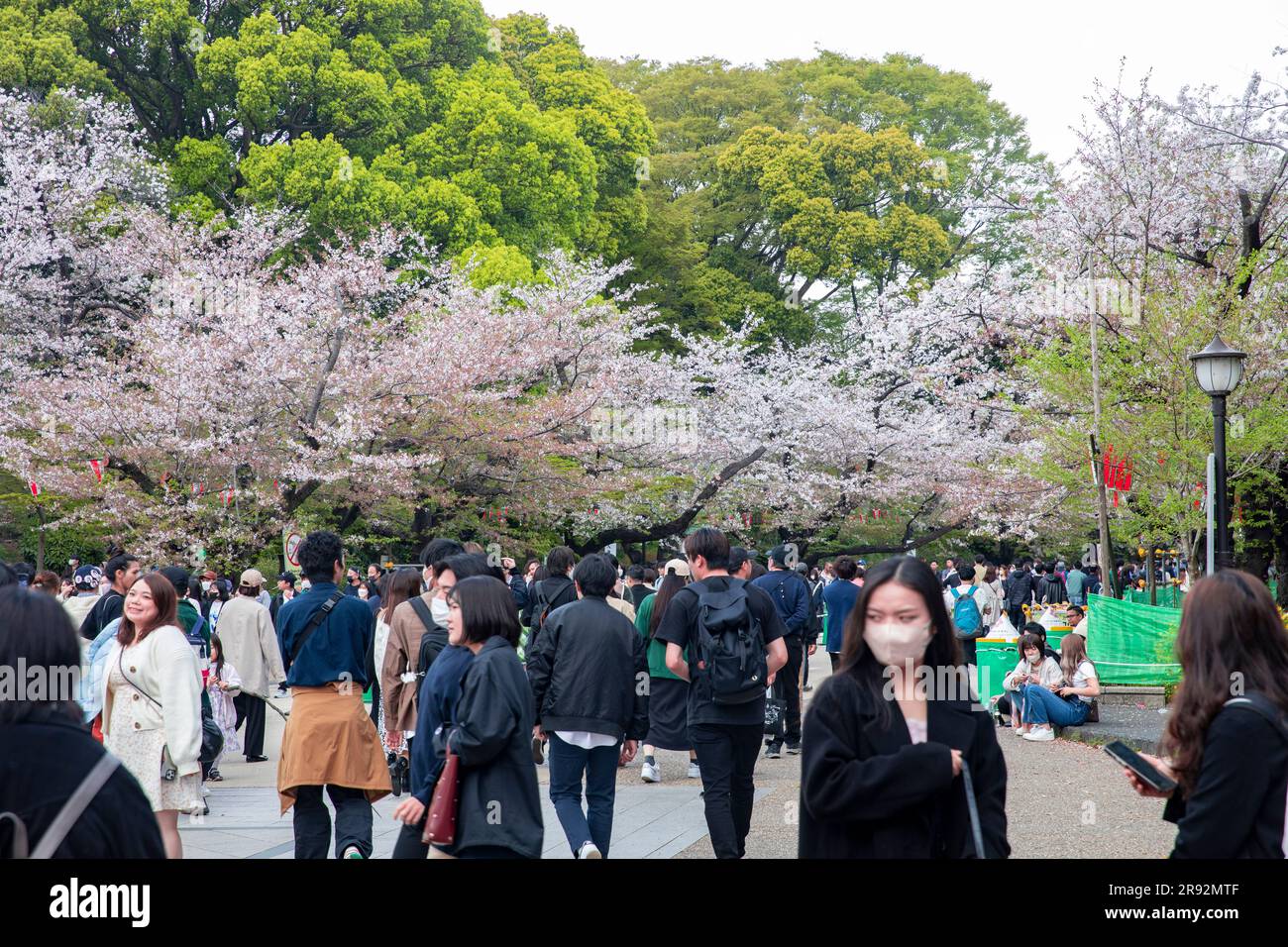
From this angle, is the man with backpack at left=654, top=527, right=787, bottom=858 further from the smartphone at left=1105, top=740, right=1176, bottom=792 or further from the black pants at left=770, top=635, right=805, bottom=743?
the black pants at left=770, top=635, right=805, bottom=743

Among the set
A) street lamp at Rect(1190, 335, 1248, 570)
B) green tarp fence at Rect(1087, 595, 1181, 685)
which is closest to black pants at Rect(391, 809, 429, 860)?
street lamp at Rect(1190, 335, 1248, 570)

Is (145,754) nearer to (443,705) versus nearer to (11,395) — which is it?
(443,705)

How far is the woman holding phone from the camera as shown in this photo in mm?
2934

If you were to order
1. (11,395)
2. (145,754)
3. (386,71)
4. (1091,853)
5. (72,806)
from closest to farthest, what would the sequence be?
(72,806) < (145,754) < (1091,853) < (11,395) < (386,71)

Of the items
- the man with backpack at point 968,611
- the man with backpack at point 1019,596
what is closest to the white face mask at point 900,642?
the man with backpack at point 968,611

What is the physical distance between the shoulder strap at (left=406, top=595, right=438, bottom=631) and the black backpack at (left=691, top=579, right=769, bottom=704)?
5.01 ft

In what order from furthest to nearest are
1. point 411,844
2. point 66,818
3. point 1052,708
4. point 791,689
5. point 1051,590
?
point 1051,590
point 1052,708
point 791,689
point 411,844
point 66,818

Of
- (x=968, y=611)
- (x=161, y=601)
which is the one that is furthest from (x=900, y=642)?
(x=968, y=611)

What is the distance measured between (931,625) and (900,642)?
4.2 inches

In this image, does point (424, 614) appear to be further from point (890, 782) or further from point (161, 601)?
point (890, 782)

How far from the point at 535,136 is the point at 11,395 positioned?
13.9 metres

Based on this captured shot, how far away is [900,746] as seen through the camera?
3006mm
